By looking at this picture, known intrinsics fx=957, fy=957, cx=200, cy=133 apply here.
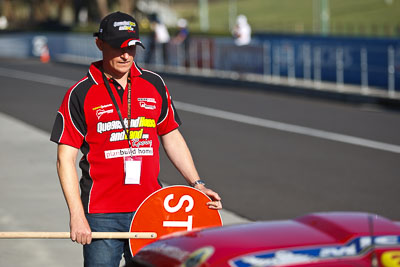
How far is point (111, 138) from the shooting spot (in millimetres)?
4758

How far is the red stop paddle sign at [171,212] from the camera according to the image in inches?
182

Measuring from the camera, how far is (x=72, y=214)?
4582mm

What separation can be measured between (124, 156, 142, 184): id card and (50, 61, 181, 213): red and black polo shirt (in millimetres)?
21

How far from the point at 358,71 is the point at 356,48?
624 mm

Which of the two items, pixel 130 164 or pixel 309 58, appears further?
pixel 309 58

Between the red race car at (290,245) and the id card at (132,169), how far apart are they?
4.11 ft

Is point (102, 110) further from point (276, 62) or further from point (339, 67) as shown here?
point (276, 62)

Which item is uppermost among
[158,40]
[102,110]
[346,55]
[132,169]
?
[102,110]

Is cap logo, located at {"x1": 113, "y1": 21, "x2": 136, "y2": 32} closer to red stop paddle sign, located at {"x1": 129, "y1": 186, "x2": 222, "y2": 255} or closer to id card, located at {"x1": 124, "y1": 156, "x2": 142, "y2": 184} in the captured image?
id card, located at {"x1": 124, "y1": 156, "x2": 142, "y2": 184}

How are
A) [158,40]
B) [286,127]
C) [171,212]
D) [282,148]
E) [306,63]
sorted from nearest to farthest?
1. [171,212]
2. [282,148]
3. [286,127]
4. [306,63]
5. [158,40]

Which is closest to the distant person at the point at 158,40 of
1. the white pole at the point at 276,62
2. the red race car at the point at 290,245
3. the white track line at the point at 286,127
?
the white pole at the point at 276,62

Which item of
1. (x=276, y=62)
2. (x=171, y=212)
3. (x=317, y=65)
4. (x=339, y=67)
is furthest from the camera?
(x=276, y=62)

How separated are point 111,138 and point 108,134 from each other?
0.08 feet

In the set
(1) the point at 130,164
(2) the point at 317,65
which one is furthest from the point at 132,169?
(2) the point at 317,65
